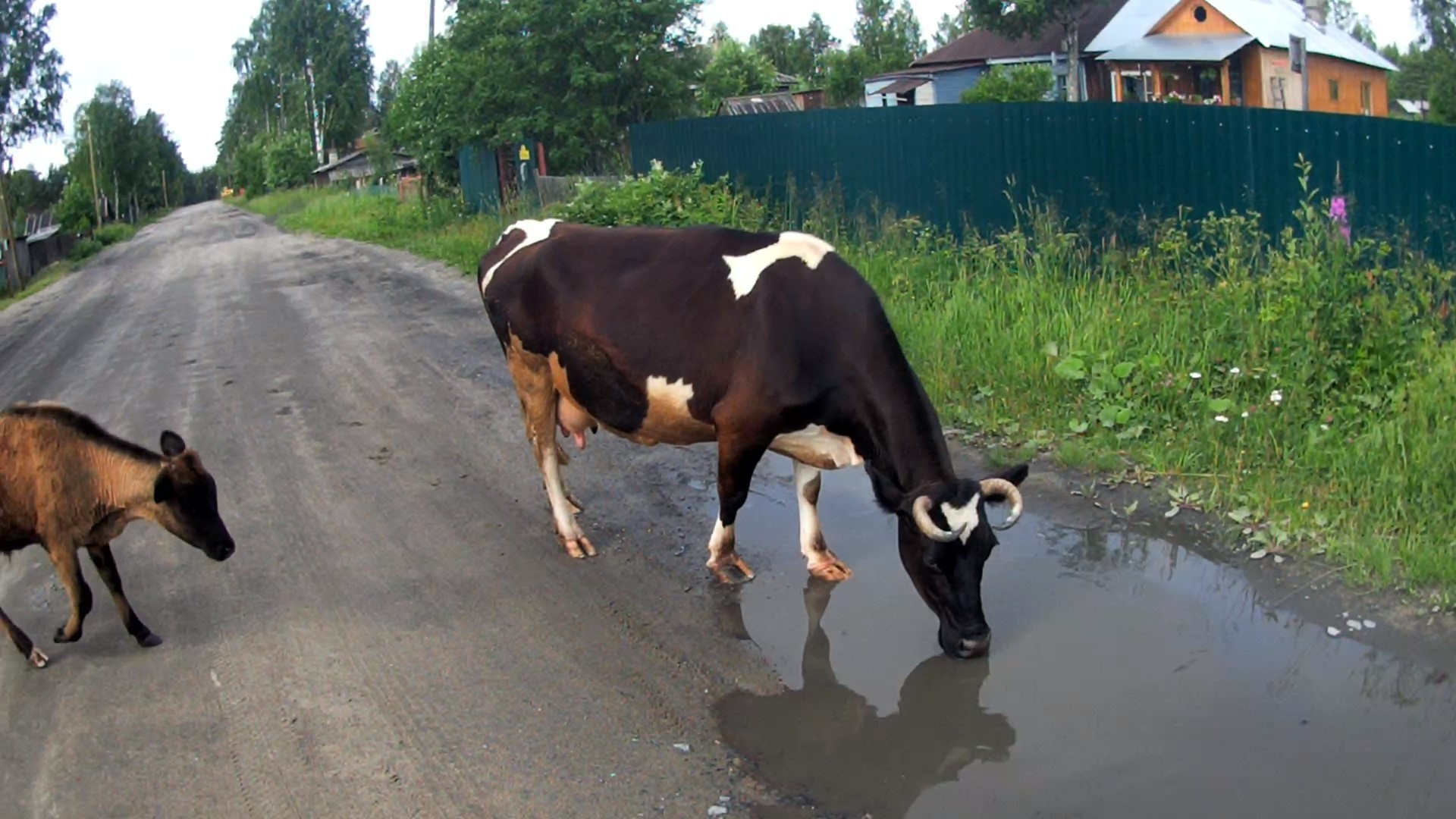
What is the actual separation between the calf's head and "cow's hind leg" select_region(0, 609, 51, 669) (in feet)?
2.49

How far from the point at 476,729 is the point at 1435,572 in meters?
4.07

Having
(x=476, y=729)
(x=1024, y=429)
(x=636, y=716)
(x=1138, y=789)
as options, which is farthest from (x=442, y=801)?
(x=1024, y=429)

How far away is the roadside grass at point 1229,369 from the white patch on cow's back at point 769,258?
87.0 inches

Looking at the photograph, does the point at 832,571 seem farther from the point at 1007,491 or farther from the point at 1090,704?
the point at 1090,704

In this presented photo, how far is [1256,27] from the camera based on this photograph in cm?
3969

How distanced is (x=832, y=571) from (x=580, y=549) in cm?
143

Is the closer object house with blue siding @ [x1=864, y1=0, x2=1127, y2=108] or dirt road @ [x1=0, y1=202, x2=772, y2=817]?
dirt road @ [x1=0, y1=202, x2=772, y2=817]

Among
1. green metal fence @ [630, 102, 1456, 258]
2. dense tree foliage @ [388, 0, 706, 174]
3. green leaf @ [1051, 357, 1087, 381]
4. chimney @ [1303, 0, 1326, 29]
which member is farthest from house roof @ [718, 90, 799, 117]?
green leaf @ [1051, 357, 1087, 381]

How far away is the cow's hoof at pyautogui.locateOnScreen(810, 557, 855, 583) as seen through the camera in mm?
6445

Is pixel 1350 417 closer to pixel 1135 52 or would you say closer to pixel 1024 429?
pixel 1024 429

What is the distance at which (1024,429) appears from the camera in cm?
826

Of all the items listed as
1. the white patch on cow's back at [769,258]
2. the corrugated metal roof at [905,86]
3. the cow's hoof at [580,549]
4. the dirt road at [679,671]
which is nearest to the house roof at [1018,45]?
the corrugated metal roof at [905,86]

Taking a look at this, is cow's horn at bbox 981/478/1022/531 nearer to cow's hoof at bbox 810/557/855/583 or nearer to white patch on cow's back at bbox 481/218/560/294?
cow's hoof at bbox 810/557/855/583

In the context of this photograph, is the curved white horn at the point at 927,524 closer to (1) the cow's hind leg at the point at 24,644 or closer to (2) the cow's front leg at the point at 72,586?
(2) the cow's front leg at the point at 72,586
